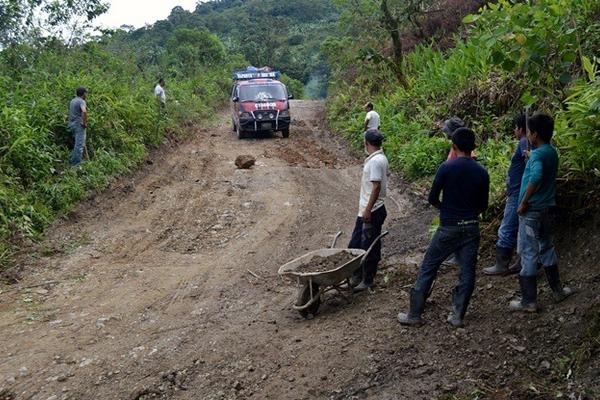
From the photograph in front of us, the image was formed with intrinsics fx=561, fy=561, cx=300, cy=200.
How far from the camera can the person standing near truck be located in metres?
11.2

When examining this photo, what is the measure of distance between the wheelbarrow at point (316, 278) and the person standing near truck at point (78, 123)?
6999 mm

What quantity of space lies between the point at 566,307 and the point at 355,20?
57.4 ft

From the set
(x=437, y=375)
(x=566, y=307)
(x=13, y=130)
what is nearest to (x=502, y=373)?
(x=437, y=375)

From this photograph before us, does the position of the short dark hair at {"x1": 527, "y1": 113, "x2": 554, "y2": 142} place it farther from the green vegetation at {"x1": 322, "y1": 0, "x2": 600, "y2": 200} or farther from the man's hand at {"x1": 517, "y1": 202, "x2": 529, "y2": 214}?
the man's hand at {"x1": 517, "y1": 202, "x2": 529, "y2": 214}

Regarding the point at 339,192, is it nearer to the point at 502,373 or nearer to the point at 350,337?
the point at 350,337

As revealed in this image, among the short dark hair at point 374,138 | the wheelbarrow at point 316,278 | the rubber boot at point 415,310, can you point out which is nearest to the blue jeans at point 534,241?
the rubber boot at point 415,310

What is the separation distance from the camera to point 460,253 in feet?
16.3

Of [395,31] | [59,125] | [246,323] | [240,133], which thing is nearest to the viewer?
[246,323]

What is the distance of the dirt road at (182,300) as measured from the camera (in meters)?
4.69

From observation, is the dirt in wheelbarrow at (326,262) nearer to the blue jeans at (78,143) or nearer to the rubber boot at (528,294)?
the rubber boot at (528,294)

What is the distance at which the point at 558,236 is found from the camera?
19.6 ft

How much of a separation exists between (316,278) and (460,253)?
1.37m

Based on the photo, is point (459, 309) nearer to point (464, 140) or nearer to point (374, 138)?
point (464, 140)

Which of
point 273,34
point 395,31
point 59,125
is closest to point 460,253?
point 59,125
